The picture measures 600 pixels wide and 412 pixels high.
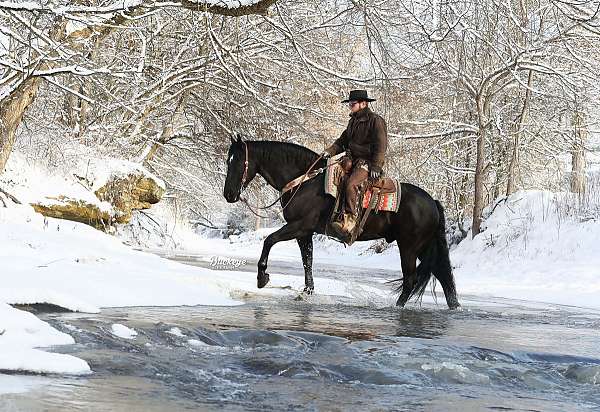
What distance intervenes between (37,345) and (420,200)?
700 cm

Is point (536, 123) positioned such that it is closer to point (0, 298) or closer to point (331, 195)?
point (331, 195)

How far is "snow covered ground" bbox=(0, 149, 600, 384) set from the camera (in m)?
4.88

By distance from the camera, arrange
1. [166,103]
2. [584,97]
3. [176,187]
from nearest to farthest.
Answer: [584,97] < [166,103] < [176,187]

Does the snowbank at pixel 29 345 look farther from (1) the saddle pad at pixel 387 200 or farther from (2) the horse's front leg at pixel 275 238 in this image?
(1) the saddle pad at pixel 387 200

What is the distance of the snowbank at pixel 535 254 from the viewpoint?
46.9ft

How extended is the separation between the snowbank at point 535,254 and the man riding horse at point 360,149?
178 inches

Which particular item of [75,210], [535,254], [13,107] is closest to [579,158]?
[535,254]

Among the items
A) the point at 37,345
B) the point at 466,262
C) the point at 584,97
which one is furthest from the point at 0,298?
the point at 584,97

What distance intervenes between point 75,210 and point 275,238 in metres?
8.98

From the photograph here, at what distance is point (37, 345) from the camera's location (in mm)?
4434

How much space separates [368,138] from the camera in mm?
10016

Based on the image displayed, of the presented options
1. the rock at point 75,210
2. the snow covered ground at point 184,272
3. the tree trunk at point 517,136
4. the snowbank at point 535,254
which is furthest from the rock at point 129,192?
the tree trunk at point 517,136

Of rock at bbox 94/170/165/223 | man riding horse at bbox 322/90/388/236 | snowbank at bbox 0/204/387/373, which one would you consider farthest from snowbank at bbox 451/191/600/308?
rock at bbox 94/170/165/223

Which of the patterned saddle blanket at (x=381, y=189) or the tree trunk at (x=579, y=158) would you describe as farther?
the tree trunk at (x=579, y=158)
